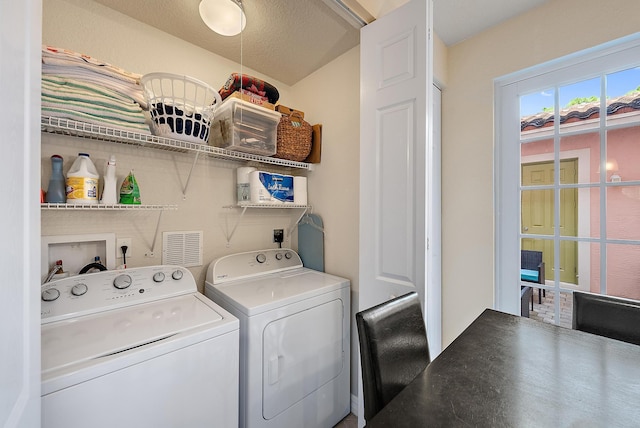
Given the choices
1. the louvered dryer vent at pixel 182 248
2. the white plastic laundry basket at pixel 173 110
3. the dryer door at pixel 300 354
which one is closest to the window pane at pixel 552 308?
the dryer door at pixel 300 354

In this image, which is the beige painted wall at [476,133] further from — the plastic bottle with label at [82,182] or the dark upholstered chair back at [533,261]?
the plastic bottle with label at [82,182]

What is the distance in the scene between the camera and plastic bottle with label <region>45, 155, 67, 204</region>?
4.00 feet

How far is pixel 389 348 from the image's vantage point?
91 centimetres

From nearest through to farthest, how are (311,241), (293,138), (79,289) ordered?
(79,289)
(293,138)
(311,241)

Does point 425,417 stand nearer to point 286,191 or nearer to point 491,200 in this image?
point 286,191

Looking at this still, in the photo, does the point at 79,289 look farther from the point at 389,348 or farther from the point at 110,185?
the point at 389,348

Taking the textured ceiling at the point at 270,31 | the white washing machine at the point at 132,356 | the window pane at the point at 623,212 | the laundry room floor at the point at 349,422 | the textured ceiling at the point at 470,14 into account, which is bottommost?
the laundry room floor at the point at 349,422

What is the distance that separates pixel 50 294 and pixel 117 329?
14.5 inches

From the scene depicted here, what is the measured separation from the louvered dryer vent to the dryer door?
77 cm

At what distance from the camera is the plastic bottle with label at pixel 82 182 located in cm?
124

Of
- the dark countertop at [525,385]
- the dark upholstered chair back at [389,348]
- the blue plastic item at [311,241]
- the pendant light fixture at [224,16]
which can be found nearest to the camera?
the dark countertop at [525,385]

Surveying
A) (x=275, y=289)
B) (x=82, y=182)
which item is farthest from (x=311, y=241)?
(x=82, y=182)

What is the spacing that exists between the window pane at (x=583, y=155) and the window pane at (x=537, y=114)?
0.44ft

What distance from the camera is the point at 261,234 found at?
7.05ft
